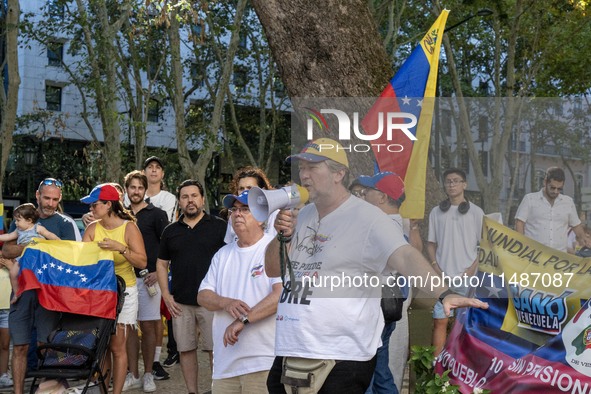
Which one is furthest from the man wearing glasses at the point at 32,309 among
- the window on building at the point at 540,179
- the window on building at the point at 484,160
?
the window on building at the point at 540,179

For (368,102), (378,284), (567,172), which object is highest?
(368,102)

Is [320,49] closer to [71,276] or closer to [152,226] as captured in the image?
[71,276]

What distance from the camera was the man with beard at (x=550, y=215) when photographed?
451 cm

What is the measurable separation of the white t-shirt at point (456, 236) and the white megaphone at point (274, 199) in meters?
1.00

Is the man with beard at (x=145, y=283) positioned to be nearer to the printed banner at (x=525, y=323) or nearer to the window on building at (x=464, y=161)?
the printed banner at (x=525, y=323)

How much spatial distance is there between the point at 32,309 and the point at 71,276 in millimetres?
871

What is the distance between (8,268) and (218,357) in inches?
141

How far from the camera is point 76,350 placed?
23.8ft

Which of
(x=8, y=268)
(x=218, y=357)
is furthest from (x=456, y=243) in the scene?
(x=8, y=268)

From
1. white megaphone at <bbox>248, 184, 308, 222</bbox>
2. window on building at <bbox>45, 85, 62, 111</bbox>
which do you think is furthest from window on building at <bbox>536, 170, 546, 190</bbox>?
window on building at <bbox>45, 85, 62, 111</bbox>

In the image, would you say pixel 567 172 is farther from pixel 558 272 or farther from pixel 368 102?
pixel 368 102

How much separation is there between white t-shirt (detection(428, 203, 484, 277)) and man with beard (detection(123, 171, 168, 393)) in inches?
163

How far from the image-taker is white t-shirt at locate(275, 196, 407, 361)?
424cm

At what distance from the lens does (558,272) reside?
4.84 metres
